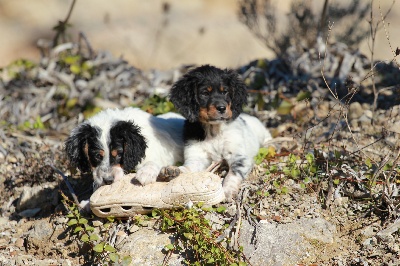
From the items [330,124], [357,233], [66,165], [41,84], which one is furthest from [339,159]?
[41,84]

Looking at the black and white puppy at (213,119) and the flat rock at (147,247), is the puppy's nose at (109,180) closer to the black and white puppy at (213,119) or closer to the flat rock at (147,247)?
the flat rock at (147,247)

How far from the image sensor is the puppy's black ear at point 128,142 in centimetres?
589

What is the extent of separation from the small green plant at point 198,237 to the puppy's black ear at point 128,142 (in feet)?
2.08

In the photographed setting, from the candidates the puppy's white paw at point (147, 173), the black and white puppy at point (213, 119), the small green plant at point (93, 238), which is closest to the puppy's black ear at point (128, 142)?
the puppy's white paw at point (147, 173)

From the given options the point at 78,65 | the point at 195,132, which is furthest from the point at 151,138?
the point at 78,65

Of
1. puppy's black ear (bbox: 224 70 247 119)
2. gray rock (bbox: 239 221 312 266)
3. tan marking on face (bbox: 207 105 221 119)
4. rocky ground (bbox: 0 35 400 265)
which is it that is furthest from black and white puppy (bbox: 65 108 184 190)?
gray rock (bbox: 239 221 312 266)

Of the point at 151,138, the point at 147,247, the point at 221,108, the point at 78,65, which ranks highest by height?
the point at 78,65

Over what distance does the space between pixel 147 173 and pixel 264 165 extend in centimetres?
147

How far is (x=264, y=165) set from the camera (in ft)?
21.7

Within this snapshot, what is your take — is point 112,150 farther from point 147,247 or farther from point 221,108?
point 221,108

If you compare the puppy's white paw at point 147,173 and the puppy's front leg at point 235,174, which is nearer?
the puppy's white paw at point 147,173

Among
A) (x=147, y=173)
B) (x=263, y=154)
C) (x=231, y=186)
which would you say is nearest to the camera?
(x=147, y=173)

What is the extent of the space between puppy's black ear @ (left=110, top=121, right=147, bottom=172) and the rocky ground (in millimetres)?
606

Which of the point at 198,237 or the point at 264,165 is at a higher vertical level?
the point at 264,165
